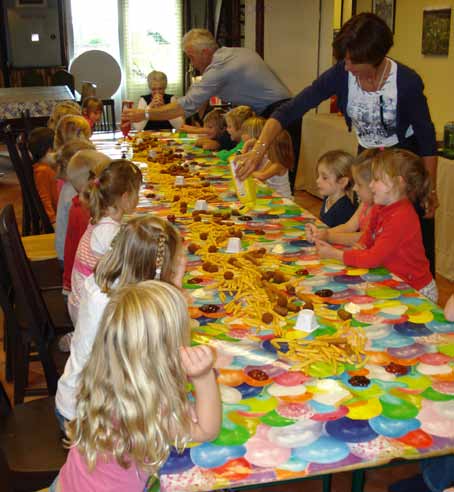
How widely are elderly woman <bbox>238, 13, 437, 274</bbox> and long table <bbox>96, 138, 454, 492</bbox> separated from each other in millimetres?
756

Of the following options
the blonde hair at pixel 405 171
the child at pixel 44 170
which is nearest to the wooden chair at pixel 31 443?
the blonde hair at pixel 405 171

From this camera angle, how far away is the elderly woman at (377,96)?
269 cm

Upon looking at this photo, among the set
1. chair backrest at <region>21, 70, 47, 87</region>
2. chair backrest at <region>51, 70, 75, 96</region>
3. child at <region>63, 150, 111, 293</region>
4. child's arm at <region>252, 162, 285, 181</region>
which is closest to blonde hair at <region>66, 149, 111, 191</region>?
child at <region>63, 150, 111, 293</region>

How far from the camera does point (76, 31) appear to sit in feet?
32.0

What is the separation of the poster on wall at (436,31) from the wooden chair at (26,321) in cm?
396

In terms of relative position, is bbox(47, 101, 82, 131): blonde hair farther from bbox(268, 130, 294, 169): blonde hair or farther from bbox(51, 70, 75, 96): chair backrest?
bbox(51, 70, 75, 96): chair backrest

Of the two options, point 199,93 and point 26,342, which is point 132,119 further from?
point 26,342

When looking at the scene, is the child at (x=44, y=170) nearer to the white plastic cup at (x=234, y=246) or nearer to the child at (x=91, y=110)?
the child at (x=91, y=110)

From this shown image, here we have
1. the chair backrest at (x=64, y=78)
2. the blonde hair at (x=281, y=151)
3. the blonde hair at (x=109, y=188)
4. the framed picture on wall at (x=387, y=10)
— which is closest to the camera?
the blonde hair at (x=109, y=188)

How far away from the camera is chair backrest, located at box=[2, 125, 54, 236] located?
353 centimetres

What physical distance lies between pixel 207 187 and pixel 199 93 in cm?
147

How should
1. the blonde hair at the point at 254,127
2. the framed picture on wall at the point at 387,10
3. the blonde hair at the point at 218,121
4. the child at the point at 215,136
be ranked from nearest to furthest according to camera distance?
the blonde hair at the point at 254,127 → the child at the point at 215,136 → the blonde hair at the point at 218,121 → the framed picture on wall at the point at 387,10

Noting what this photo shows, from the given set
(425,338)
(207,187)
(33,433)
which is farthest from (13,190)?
(425,338)

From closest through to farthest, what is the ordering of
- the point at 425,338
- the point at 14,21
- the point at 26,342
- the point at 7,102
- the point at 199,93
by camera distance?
1. the point at 425,338
2. the point at 26,342
3. the point at 199,93
4. the point at 7,102
5. the point at 14,21
